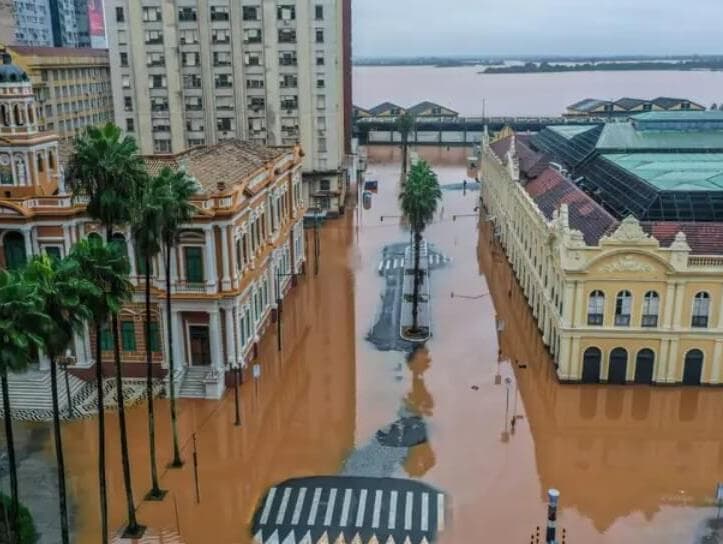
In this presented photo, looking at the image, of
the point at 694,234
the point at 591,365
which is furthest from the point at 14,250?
the point at 694,234

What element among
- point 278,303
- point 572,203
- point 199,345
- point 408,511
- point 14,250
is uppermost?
point 572,203

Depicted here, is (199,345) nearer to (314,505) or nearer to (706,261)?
(314,505)

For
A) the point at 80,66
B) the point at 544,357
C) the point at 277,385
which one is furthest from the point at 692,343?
the point at 80,66

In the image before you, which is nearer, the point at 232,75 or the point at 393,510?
the point at 393,510

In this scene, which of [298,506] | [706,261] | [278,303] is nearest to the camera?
[298,506]

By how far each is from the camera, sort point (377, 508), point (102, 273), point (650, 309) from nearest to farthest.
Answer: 1. point (102, 273)
2. point (377, 508)
3. point (650, 309)

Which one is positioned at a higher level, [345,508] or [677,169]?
[677,169]

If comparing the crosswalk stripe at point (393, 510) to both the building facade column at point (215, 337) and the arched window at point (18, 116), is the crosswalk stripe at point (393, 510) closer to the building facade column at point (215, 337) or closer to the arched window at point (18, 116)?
the building facade column at point (215, 337)
